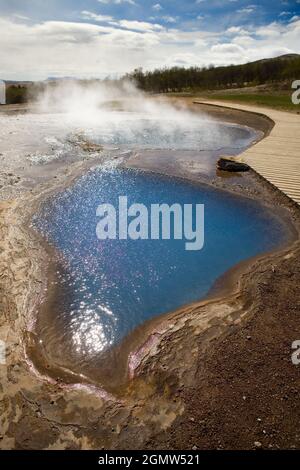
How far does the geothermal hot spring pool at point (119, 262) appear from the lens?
26.5 feet

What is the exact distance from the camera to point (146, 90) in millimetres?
66438

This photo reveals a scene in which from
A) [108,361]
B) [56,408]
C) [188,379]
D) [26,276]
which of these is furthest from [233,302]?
[26,276]

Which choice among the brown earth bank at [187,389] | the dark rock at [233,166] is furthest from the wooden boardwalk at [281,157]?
the brown earth bank at [187,389]

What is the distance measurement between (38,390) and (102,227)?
719cm

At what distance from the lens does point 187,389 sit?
259 inches

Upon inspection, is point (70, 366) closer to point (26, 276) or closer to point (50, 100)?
point (26, 276)

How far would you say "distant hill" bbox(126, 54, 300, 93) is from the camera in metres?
67.1

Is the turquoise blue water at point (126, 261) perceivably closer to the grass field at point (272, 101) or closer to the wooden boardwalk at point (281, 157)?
the wooden boardwalk at point (281, 157)

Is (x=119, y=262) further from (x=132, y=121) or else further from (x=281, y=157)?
(x=132, y=121)

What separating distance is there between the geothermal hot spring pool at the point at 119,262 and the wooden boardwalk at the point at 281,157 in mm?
2553

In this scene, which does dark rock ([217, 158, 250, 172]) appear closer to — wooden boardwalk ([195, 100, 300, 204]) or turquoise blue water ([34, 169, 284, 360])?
wooden boardwalk ([195, 100, 300, 204])

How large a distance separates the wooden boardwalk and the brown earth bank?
826cm

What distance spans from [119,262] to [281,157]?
14275 millimetres

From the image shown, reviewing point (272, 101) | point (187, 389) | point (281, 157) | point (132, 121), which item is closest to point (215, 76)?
point (272, 101)
